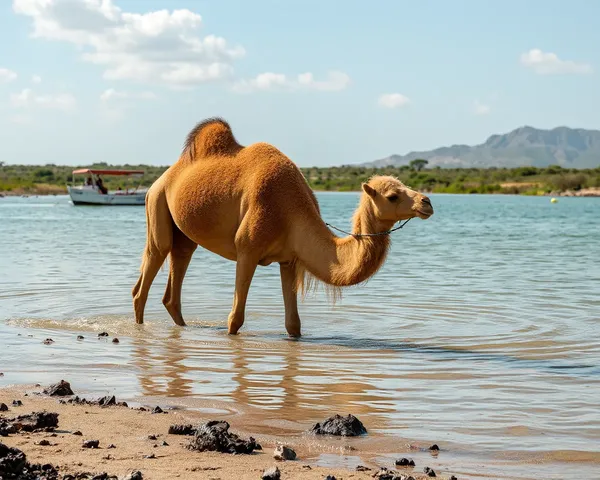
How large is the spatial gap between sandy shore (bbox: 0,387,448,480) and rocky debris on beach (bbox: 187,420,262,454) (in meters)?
0.05

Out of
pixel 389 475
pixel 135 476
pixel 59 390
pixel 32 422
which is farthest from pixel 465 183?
pixel 135 476

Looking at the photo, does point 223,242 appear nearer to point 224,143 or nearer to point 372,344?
point 224,143

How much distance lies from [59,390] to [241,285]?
11.8 ft

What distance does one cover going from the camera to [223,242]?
10719 mm

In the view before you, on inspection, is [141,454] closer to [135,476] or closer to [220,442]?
[220,442]

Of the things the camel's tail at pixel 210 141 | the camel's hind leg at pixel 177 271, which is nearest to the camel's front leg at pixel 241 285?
the camel's hind leg at pixel 177 271

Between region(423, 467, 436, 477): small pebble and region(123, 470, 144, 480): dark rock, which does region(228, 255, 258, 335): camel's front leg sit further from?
region(123, 470, 144, 480): dark rock

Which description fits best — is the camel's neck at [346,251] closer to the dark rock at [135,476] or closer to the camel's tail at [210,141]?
the camel's tail at [210,141]

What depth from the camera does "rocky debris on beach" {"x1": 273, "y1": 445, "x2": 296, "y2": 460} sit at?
17.9ft

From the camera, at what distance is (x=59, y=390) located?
7.02m

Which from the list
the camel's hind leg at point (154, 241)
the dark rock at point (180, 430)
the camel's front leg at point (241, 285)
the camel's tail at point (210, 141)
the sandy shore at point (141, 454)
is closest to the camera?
the sandy shore at point (141, 454)

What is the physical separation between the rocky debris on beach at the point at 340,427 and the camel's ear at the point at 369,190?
3.47m

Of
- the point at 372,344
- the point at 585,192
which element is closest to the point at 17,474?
the point at 372,344

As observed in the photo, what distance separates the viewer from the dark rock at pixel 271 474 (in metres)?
4.99
